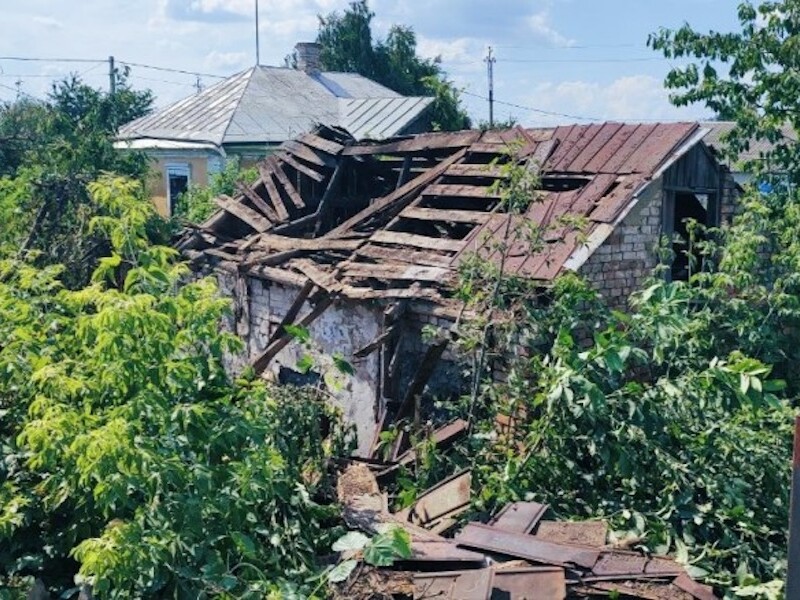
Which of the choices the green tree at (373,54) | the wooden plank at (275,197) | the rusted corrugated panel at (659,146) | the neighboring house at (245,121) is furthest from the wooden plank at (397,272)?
the green tree at (373,54)

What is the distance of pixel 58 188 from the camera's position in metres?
12.7

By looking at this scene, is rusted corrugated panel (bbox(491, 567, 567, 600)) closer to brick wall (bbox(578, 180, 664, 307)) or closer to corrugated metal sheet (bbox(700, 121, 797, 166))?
brick wall (bbox(578, 180, 664, 307))

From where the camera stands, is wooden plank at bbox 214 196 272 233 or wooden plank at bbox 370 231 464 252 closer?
wooden plank at bbox 370 231 464 252

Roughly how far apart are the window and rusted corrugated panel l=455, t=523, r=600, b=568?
63.0 ft

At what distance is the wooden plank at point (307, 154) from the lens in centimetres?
1255

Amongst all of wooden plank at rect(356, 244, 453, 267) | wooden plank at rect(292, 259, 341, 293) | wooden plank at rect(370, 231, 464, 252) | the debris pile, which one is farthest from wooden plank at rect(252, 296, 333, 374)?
the debris pile

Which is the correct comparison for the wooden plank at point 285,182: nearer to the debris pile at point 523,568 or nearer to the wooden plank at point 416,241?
the wooden plank at point 416,241

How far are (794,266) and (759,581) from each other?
437 centimetres

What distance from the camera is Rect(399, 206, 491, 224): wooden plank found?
32.1 feet

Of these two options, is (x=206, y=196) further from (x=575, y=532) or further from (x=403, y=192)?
(x=575, y=532)

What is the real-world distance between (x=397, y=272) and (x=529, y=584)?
4592 mm

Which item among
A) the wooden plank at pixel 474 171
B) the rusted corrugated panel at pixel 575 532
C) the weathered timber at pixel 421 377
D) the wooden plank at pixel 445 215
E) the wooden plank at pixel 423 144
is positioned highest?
the wooden plank at pixel 423 144

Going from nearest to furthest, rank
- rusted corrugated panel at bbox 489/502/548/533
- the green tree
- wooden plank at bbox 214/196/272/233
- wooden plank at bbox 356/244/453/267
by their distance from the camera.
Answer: rusted corrugated panel at bbox 489/502/548/533
wooden plank at bbox 356/244/453/267
wooden plank at bbox 214/196/272/233
the green tree

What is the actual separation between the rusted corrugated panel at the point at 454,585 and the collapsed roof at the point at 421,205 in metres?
3.53
